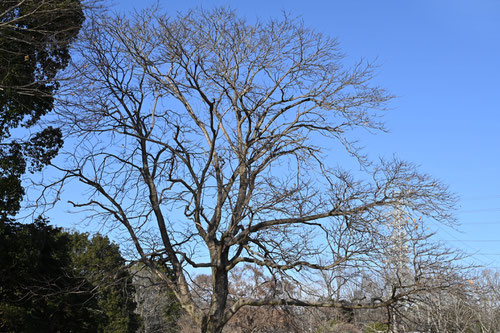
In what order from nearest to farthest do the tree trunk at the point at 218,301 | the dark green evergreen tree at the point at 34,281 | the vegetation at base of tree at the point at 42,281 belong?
1. the tree trunk at the point at 218,301
2. the vegetation at base of tree at the point at 42,281
3. the dark green evergreen tree at the point at 34,281

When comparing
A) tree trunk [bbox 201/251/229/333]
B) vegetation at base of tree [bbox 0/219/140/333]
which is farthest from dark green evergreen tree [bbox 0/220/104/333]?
tree trunk [bbox 201/251/229/333]

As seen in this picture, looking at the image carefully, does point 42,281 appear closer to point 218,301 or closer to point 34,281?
point 34,281

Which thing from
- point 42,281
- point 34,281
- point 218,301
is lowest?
point 218,301

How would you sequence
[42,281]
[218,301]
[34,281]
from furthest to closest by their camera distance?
[34,281]
[42,281]
[218,301]

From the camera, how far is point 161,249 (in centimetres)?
1003

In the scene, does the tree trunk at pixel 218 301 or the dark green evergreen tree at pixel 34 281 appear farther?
the dark green evergreen tree at pixel 34 281

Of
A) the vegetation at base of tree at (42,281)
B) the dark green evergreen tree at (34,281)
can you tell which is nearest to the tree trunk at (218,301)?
the vegetation at base of tree at (42,281)

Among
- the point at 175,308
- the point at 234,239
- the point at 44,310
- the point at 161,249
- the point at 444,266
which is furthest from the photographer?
the point at 175,308

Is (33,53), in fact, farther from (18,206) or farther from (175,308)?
(175,308)

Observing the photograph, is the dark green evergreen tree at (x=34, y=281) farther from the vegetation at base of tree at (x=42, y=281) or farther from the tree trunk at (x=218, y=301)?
the tree trunk at (x=218, y=301)

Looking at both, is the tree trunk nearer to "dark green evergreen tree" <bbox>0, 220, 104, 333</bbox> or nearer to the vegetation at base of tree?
the vegetation at base of tree

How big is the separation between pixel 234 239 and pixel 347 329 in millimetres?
12177

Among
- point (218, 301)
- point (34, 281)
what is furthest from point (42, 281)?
point (218, 301)

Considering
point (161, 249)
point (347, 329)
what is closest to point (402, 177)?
point (161, 249)
